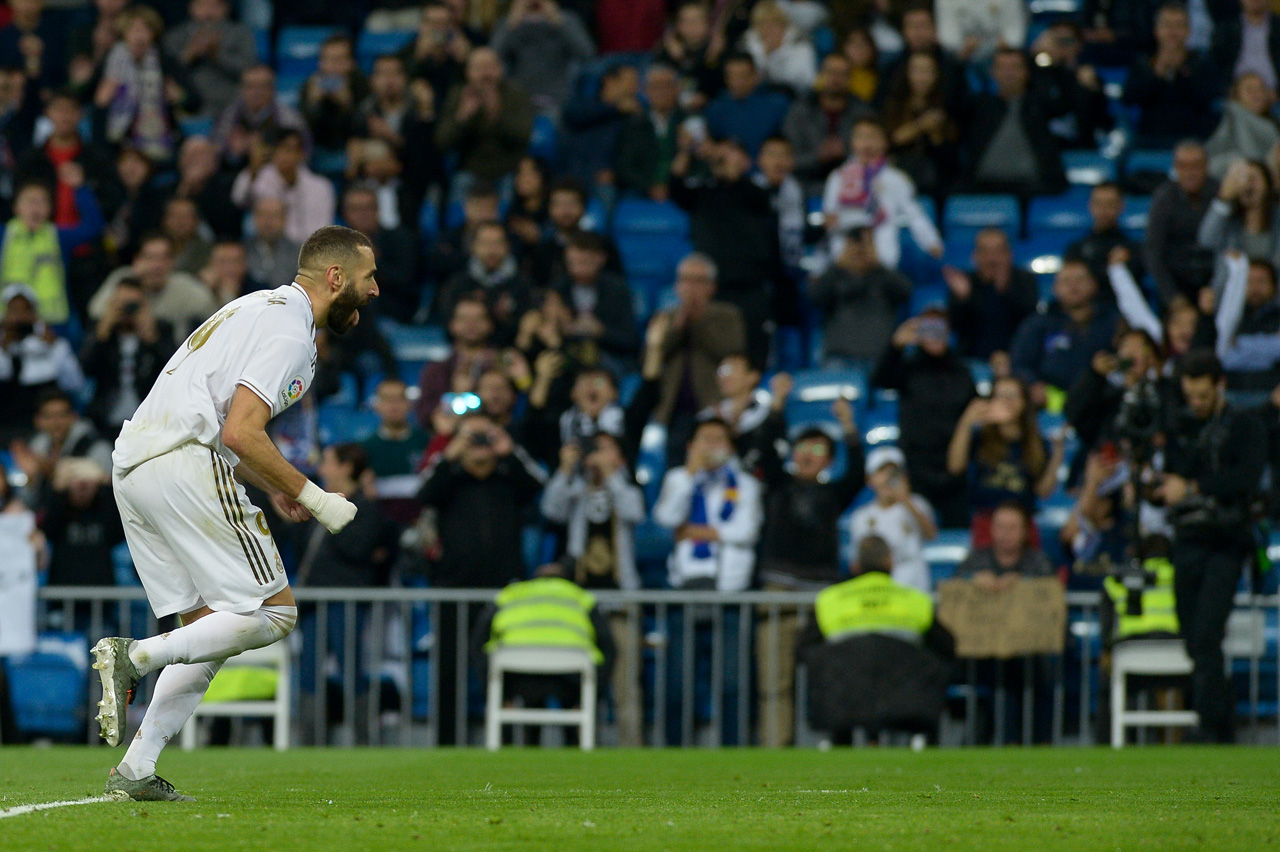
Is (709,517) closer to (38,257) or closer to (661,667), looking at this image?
(661,667)

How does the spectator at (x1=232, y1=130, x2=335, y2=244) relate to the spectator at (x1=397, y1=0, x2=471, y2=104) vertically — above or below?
below

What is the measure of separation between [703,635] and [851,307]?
3.79m

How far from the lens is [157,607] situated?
6926 millimetres

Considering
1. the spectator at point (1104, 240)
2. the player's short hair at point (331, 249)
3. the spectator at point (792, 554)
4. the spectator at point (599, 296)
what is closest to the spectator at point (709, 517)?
the spectator at point (792, 554)

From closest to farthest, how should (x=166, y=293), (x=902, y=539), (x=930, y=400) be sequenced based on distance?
(x=902, y=539), (x=930, y=400), (x=166, y=293)

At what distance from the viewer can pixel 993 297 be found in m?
15.9

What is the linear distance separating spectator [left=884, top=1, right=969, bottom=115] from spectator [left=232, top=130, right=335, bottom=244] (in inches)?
207

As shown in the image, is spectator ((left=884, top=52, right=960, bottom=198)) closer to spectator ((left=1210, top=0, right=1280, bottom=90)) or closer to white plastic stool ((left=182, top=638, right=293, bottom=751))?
spectator ((left=1210, top=0, right=1280, bottom=90))

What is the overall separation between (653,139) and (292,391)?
11.1 meters

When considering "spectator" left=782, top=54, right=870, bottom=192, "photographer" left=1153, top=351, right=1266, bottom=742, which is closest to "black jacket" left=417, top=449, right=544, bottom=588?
"photographer" left=1153, top=351, right=1266, bottom=742

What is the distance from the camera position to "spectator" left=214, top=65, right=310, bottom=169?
18109 millimetres

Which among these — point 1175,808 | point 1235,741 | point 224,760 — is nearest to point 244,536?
point 1175,808

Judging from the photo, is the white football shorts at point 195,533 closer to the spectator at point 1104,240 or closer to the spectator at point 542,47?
the spectator at point 1104,240

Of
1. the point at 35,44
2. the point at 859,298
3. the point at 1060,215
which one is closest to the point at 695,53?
the point at 859,298
